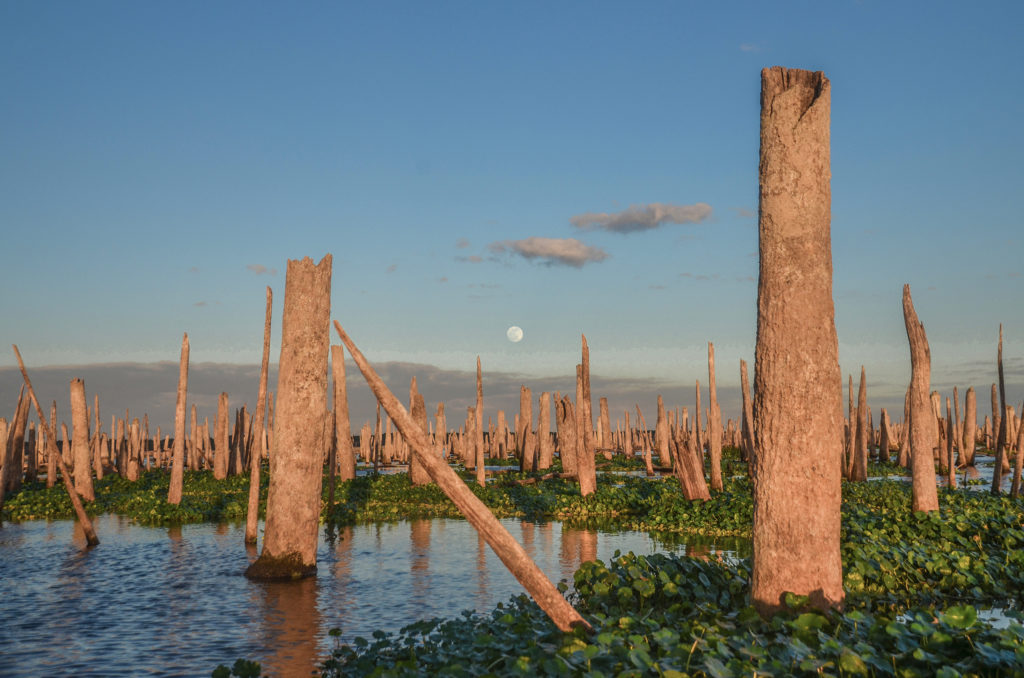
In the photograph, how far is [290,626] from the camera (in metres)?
9.45

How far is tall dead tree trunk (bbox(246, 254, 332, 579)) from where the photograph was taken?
1232cm

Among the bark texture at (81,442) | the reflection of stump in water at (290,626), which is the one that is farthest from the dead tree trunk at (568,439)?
the reflection of stump in water at (290,626)

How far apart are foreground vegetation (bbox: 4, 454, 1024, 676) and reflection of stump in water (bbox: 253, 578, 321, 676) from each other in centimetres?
41

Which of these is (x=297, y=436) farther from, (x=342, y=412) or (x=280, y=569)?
(x=342, y=412)

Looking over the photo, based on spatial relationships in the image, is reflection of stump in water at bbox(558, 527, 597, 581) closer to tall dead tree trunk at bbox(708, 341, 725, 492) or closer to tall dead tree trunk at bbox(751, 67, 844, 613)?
tall dead tree trunk at bbox(751, 67, 844, 613)

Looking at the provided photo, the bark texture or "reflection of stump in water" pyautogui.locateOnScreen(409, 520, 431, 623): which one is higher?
the bark texture

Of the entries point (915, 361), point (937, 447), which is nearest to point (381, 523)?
point (915, 361)

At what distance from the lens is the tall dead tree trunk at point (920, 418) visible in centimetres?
1480

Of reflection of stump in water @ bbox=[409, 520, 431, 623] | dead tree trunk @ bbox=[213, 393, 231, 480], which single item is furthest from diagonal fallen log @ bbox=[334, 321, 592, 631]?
dead tree trunk @ bbox=[213, 393, 231, 480]

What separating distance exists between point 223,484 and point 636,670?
2499 centimetres

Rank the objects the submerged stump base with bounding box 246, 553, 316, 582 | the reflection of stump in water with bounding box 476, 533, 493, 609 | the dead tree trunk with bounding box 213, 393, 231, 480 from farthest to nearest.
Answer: the dead tree trunk with bounding box 213, 393, 231, 480
the submerged stump base with bounding box 246, 553, 316, 582
the reflection of stump in water with bounding box 476, 533, 493, 609

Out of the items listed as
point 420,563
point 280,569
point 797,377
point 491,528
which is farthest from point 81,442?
point 797,377

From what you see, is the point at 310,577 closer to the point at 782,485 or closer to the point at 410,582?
the point at 410,582

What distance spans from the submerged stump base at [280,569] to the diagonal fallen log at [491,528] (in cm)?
640
